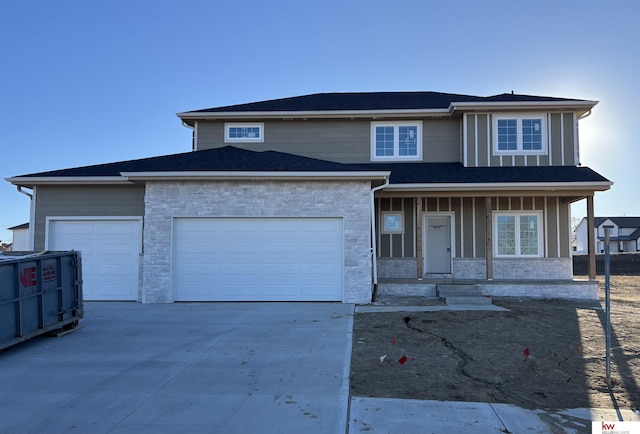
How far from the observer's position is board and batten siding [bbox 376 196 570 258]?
590 inches

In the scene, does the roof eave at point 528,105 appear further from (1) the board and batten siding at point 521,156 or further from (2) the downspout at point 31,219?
(2) the downspout at point 31,219

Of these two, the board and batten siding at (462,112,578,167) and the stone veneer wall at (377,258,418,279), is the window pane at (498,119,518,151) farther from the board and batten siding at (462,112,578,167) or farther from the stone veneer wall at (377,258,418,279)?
the stone veneer wall at (377,258,418,279)

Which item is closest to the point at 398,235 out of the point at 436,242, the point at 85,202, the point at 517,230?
the point at 436,242

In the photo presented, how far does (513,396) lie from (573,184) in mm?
9597

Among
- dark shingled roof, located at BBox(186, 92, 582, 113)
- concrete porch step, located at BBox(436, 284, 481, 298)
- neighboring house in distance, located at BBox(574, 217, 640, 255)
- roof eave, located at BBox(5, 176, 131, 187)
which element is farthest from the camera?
neighboring house in distance, located at BBox(574, 217, 640, 255)

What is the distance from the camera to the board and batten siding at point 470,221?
49.2 ft

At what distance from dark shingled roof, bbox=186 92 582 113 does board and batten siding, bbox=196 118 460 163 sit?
502 millimetres

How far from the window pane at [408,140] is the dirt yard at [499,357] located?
6.82 meters

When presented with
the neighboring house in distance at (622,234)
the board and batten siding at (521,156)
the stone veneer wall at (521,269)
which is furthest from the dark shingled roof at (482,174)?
the neighboring house in distance at (622,234)

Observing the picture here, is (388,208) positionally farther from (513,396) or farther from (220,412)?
(220,412)

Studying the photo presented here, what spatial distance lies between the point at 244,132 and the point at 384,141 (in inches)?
194

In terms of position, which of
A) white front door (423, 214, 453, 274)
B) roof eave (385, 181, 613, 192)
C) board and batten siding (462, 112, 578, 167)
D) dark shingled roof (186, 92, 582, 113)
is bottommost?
white front door (423, 214, 453, 274)

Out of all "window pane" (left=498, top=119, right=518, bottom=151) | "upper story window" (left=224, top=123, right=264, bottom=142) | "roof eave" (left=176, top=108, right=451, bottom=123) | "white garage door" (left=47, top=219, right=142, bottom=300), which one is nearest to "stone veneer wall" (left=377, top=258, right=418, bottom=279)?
"window pane" (left=498, top=119, right=518, bottom=151)

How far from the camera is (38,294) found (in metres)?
7.72
